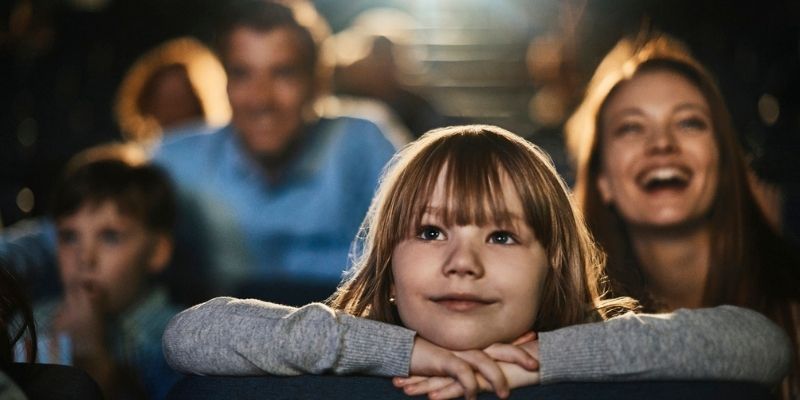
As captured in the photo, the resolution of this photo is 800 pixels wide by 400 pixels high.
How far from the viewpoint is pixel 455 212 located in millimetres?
1396

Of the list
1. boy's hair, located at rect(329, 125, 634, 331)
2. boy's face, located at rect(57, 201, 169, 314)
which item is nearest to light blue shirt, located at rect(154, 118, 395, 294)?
boy's face, located at rect(57, 201, 169, 314)

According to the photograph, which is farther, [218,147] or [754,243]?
[218,147]

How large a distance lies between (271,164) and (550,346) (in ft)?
5.42

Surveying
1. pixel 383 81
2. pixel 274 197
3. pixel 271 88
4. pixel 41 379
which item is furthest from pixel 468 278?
pixel 383 81

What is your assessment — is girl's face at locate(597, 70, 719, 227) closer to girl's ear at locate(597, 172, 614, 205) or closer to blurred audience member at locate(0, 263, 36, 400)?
girl's ear at locate(597, 172, 614, 205)

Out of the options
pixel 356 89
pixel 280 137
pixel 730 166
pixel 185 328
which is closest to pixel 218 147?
pixel 280 137

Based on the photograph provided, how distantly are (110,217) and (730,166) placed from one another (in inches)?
51.0

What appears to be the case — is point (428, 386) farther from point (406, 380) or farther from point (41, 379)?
point (41, 379)

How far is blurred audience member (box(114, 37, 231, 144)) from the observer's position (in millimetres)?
3426

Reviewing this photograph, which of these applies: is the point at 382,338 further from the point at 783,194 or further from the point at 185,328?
the point at 783,194

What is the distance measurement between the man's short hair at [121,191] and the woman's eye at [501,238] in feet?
4.19

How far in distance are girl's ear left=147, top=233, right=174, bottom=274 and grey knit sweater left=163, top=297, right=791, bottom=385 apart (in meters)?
1.20

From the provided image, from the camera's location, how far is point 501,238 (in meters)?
1.42

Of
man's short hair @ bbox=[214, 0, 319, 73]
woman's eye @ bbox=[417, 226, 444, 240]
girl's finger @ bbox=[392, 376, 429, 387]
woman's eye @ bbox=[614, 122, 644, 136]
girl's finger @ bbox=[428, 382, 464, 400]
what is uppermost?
man's short hair @ bbox=[214, 0, 319, 73]
